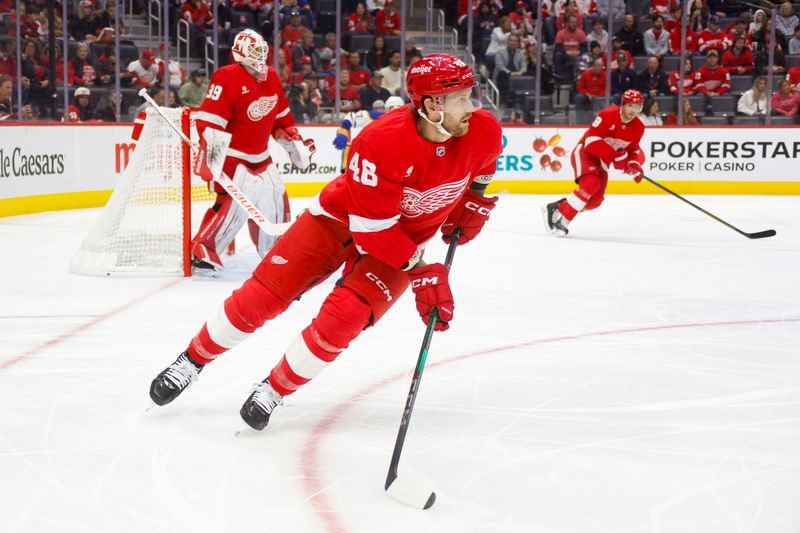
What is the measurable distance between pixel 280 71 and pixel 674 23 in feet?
14.6

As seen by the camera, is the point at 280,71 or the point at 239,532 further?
the point at 280,71

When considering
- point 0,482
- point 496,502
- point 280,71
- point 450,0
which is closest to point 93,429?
point 0,482

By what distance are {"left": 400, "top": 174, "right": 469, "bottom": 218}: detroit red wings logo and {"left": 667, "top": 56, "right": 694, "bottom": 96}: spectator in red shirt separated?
28.5 ft

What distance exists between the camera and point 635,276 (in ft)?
16.6

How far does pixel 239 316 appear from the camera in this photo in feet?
8.25

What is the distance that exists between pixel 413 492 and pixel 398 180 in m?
0.69

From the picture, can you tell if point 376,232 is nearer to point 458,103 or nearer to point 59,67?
point 458,103

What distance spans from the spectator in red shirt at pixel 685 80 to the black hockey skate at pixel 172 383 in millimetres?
8873

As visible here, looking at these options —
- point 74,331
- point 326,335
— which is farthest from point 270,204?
point 326,335

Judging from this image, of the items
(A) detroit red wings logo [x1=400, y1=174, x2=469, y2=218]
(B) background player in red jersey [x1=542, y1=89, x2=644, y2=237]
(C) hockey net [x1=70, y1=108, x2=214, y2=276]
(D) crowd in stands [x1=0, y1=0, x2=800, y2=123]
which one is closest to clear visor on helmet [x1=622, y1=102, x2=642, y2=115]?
(B) background player in red jersey [x1=542, y1=89, x2=644, y2=237]

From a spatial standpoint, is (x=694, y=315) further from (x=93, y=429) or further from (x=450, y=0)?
(x=450, y=0)

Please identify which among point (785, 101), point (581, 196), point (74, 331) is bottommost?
point (74, 331)

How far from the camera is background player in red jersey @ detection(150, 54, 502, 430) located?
2217 millimetres

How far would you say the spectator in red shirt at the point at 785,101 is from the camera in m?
10.2
